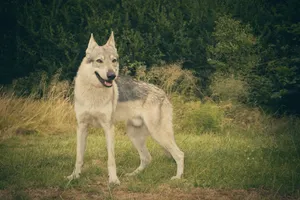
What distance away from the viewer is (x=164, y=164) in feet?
22.5

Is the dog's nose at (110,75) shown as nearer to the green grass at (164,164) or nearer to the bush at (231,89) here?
the green grass at (164,164)

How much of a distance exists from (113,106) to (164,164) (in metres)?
1.44

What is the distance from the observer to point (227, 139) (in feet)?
30.1

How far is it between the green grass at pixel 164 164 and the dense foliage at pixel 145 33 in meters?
4.26

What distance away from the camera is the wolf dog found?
19.3 feet

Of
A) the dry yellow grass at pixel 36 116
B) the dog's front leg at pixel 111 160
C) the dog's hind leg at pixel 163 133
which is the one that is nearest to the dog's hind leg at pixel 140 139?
the dog's hind leg at pixel 163 133

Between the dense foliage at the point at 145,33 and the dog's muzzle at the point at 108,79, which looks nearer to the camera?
the dog's muzzle at the point at 108,79

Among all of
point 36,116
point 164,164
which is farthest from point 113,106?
point 36,116

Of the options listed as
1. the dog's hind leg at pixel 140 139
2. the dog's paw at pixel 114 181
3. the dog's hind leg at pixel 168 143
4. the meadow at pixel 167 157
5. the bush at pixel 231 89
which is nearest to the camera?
the meadow at pixel 167 157

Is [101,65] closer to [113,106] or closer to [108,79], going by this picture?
[108,79]

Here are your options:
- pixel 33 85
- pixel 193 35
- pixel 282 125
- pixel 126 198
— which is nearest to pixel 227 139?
pixel 282 125

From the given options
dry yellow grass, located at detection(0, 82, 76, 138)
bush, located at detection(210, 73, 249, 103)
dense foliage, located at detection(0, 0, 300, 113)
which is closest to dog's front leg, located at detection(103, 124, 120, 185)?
dry yellow grass, located at detection(0, 82, 76, 138)

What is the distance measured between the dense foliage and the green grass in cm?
426

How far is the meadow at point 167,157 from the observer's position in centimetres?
534
